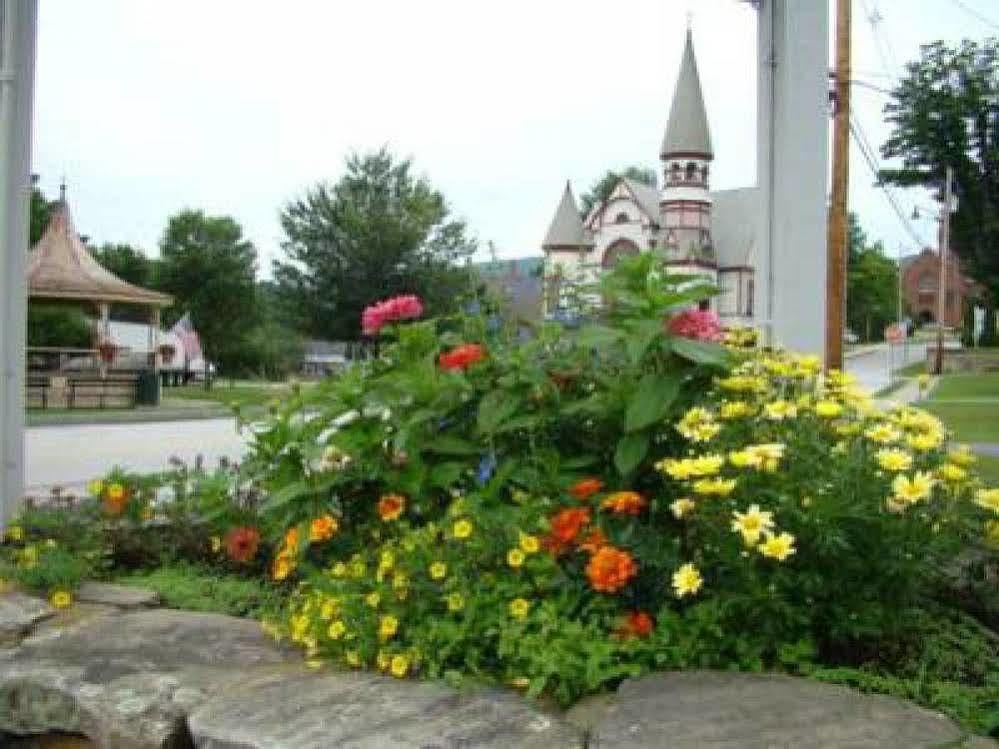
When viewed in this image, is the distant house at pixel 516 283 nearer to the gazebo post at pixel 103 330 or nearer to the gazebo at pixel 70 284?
A: the gazebo at pixel 70 284

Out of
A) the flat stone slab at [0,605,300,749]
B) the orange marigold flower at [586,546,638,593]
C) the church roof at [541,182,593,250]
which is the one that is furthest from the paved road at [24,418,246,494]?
the orange marigold flower at [586,546,638,593]

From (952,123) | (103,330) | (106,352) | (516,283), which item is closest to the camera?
(516,283)

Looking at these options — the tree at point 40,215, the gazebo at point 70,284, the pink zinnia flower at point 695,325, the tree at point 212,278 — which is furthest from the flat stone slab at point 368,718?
the tree at point 212,278

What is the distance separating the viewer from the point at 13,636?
2.67m

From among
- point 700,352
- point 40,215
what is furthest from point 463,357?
point 40,215

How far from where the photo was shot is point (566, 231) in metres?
4.61

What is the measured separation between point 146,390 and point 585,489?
708 inches

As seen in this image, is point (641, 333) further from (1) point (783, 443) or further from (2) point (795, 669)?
(2) point (795, 669)

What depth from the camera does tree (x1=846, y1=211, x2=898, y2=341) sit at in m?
33.4

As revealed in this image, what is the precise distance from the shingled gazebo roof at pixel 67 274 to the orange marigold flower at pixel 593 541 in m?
18.5

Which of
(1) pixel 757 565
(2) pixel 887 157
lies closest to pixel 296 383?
(1) pixel 757 565

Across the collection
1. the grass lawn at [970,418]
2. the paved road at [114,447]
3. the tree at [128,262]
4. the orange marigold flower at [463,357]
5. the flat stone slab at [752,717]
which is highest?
the tree at [128,262]

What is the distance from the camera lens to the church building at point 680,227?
3.20 metres

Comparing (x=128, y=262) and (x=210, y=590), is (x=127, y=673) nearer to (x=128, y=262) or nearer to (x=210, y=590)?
(x=210, y=590)
